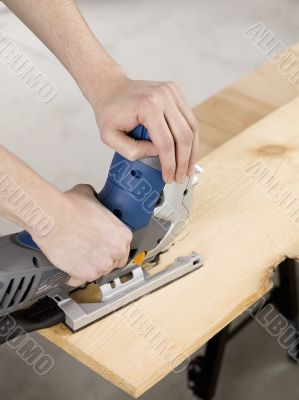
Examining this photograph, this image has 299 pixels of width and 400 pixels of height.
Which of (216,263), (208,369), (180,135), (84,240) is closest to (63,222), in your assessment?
(84,240)

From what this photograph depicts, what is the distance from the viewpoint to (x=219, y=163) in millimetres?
1753

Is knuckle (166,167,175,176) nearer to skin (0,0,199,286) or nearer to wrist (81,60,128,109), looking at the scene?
skin (0,0,199,286)

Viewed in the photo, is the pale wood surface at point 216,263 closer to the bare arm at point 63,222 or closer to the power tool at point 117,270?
the power tool at point 117,270

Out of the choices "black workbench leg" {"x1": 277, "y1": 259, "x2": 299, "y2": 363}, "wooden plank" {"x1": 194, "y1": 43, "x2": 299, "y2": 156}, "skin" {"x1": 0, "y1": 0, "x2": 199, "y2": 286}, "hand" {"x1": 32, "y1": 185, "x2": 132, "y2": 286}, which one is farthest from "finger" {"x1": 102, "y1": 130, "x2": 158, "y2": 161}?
"black workbench leg" {"x1": 277, "y1": 259, "x2": 299, "y2": 363}

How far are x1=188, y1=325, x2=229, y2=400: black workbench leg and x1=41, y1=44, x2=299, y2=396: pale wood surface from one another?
0.52 m

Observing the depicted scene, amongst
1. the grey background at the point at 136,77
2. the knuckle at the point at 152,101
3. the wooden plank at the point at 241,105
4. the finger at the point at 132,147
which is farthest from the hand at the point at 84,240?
the grey background at the point at 136,77

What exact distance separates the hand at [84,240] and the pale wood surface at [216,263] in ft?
0.43

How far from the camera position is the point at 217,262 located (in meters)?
1.48

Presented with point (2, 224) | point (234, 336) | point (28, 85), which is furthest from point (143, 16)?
point (234, 336)

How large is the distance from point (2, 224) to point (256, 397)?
131 cm

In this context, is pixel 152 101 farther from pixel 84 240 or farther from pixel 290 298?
pixel 290 298

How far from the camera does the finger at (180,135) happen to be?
129cm

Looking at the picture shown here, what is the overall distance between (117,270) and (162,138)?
29 centimetres

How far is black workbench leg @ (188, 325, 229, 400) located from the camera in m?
2.04
